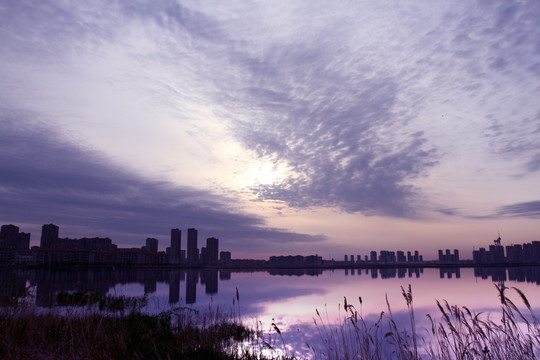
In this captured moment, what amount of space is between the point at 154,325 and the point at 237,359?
8504mm

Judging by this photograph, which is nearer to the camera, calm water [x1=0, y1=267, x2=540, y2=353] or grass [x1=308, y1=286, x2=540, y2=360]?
grass [x1=308, y1=286, x2=540, y2=360]

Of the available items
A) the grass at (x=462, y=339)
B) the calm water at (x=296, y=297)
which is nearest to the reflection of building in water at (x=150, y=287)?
the calm water at (x=296, y=297)

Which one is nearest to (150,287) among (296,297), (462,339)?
(296,297)

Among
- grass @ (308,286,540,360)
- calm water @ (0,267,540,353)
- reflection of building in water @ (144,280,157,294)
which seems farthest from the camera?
calm water @ (0,267,540,353)

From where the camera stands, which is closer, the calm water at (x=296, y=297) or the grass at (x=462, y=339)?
the grass at (x=462, y=339)

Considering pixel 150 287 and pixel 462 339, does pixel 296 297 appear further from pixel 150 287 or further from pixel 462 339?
pixel 462 339

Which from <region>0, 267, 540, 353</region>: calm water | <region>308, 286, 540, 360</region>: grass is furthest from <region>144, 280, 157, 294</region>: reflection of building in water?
<region>308, 286, 540, 360</region>: grass

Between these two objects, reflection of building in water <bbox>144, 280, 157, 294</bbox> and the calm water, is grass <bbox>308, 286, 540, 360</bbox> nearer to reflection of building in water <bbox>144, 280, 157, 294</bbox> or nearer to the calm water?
the calm water

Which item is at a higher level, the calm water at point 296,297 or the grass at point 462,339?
the grass at point 462,339

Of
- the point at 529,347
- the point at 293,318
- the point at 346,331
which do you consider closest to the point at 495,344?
the point at 529,347

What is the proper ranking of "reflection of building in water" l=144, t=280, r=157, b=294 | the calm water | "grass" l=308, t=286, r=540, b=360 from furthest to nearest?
the calm water < "reflection of building in water" l=144, t=280, r=157, b=294 < "grass" l=308, t=286, r=540, b=360

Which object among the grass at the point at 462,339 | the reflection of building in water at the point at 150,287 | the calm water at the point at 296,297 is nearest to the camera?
the grass at the point at 462,339

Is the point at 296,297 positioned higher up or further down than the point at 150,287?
further down

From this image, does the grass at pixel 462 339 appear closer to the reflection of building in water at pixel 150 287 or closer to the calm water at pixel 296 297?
the calm water at pixel 296 297
